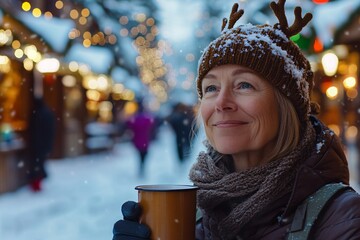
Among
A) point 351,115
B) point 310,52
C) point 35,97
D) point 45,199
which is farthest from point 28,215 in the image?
point 351,115

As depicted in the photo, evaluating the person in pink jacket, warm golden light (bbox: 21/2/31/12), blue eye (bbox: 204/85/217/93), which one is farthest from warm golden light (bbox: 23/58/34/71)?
blue eye (bbox: 204/85/217/93)

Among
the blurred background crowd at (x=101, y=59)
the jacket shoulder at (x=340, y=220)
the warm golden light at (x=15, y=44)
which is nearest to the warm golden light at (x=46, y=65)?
the blurred background crowd at (x=101, y=59)

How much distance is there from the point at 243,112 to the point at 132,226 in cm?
50

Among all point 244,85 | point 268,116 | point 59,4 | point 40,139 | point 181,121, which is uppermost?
point 59,4

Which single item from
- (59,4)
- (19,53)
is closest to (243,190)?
(19,53)

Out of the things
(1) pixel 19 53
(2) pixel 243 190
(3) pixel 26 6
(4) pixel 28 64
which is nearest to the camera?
(2) pixel 243 190

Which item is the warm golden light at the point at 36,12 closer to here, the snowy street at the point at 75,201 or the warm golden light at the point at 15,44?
the warm golden light at the point at 15,44

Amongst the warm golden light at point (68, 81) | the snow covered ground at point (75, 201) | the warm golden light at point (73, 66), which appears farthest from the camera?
the warm golden light at point (68, 81)

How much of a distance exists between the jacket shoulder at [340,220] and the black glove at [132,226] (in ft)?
1.51

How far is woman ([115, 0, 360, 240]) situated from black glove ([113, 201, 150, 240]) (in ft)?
0.97

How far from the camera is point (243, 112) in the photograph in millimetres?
1623

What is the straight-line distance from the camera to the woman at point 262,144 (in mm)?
1524

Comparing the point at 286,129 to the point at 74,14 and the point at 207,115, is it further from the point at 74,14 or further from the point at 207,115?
the point at 74,14

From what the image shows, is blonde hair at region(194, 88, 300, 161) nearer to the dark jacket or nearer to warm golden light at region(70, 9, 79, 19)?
the dark jacket
